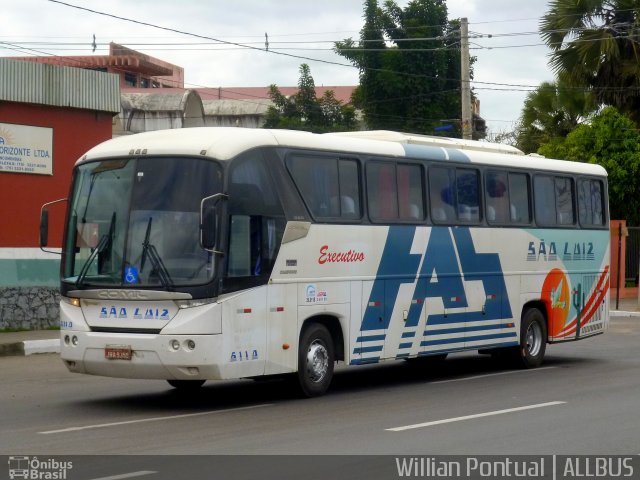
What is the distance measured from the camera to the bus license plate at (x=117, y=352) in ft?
39.8

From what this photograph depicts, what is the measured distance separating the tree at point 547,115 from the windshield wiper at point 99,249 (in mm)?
27309

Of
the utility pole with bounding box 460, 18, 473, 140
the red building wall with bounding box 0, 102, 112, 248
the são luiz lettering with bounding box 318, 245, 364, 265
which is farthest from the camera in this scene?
the utility pole with bounding box 460, 18, 473, 140

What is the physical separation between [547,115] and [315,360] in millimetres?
27092

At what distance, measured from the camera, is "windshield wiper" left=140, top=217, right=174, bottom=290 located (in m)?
12.1

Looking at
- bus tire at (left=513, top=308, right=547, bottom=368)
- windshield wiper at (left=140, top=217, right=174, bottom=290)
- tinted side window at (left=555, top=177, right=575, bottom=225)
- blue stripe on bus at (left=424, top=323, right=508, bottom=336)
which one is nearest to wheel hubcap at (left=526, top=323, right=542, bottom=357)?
bus tire at (left=513, top=308, right=547, bottom=368)

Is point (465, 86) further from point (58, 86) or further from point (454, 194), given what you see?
point (454, 194)

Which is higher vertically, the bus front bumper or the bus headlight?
the bus headlight

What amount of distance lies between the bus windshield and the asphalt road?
1521 mm

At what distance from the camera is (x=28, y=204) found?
901 inches

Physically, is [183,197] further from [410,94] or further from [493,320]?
[410,94]

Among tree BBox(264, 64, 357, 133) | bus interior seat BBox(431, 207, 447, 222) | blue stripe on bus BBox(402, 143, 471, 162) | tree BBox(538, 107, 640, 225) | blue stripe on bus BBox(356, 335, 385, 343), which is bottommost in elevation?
blue stripe on bus BBox(356, 335, 385, 343)

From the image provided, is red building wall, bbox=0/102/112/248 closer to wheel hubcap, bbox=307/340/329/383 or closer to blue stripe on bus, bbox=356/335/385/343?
blue stripe on bus, bbox=356/335/385/343
